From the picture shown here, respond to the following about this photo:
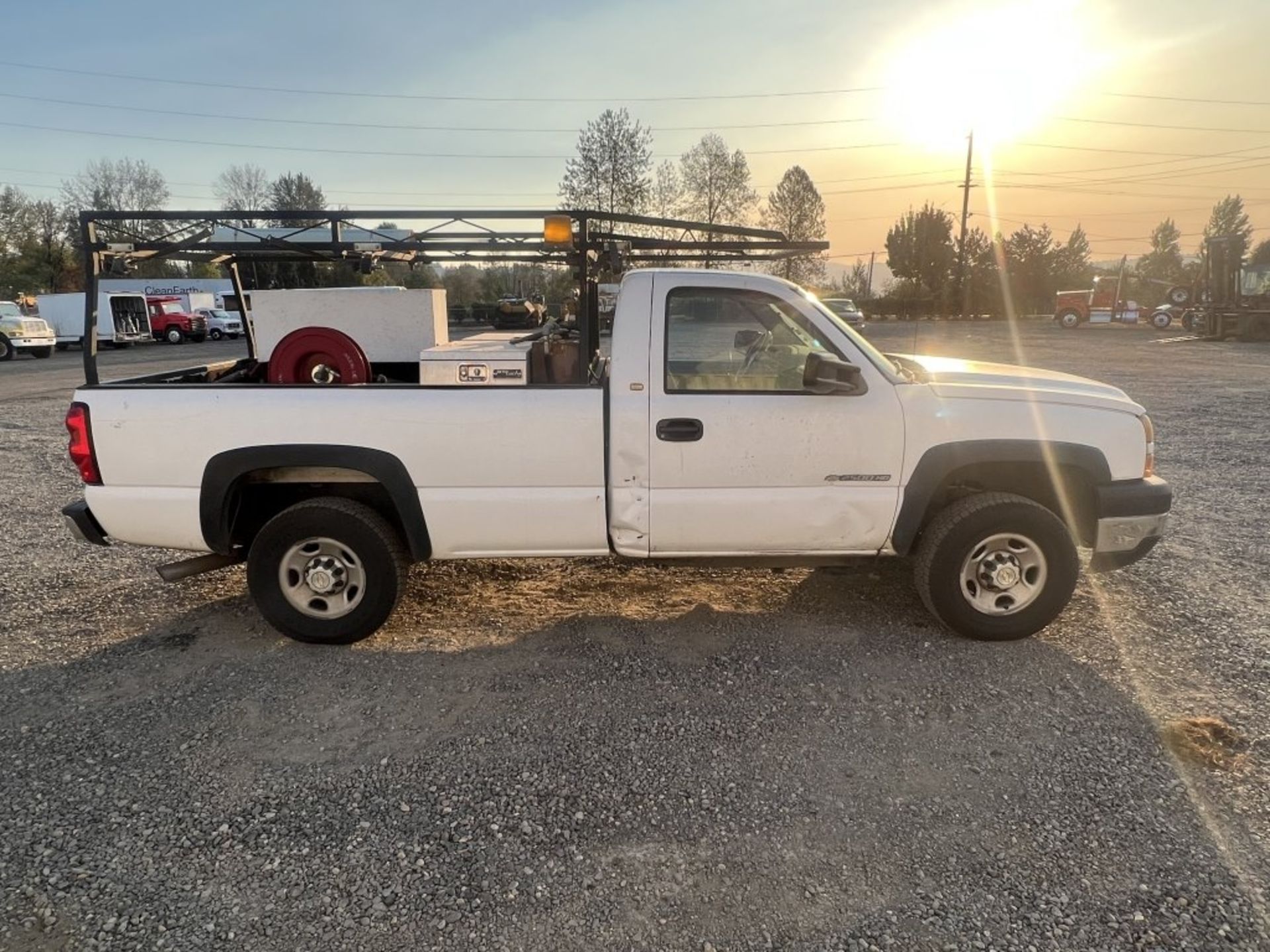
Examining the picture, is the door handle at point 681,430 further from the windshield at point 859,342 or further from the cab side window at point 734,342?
the windshield at point 859,342

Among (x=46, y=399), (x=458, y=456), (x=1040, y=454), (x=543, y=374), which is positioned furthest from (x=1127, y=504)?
(x=46, y=399)

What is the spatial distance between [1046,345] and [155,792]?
102 ft

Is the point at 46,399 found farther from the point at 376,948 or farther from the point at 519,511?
the point at 376,948

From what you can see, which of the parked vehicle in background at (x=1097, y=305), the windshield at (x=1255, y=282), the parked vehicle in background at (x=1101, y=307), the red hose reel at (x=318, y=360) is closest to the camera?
the red hose reel at (x=318, y=360)

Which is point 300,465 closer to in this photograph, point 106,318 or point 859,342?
point 859,342

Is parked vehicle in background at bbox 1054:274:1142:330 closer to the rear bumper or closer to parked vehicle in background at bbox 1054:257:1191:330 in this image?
parked vehicle in background at bbox 1054:257:1191:330

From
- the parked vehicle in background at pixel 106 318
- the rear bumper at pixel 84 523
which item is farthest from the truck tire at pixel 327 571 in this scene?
the parked vehicle in background at pixel 106 318

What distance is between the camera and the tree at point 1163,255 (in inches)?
2709

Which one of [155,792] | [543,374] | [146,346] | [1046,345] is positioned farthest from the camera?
[146,346]

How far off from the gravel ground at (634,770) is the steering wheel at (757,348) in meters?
1.44

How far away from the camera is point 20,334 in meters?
27.6

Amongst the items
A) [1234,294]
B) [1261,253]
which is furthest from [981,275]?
[1261,253]

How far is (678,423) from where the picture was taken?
12.4ft

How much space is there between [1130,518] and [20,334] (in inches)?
1355
